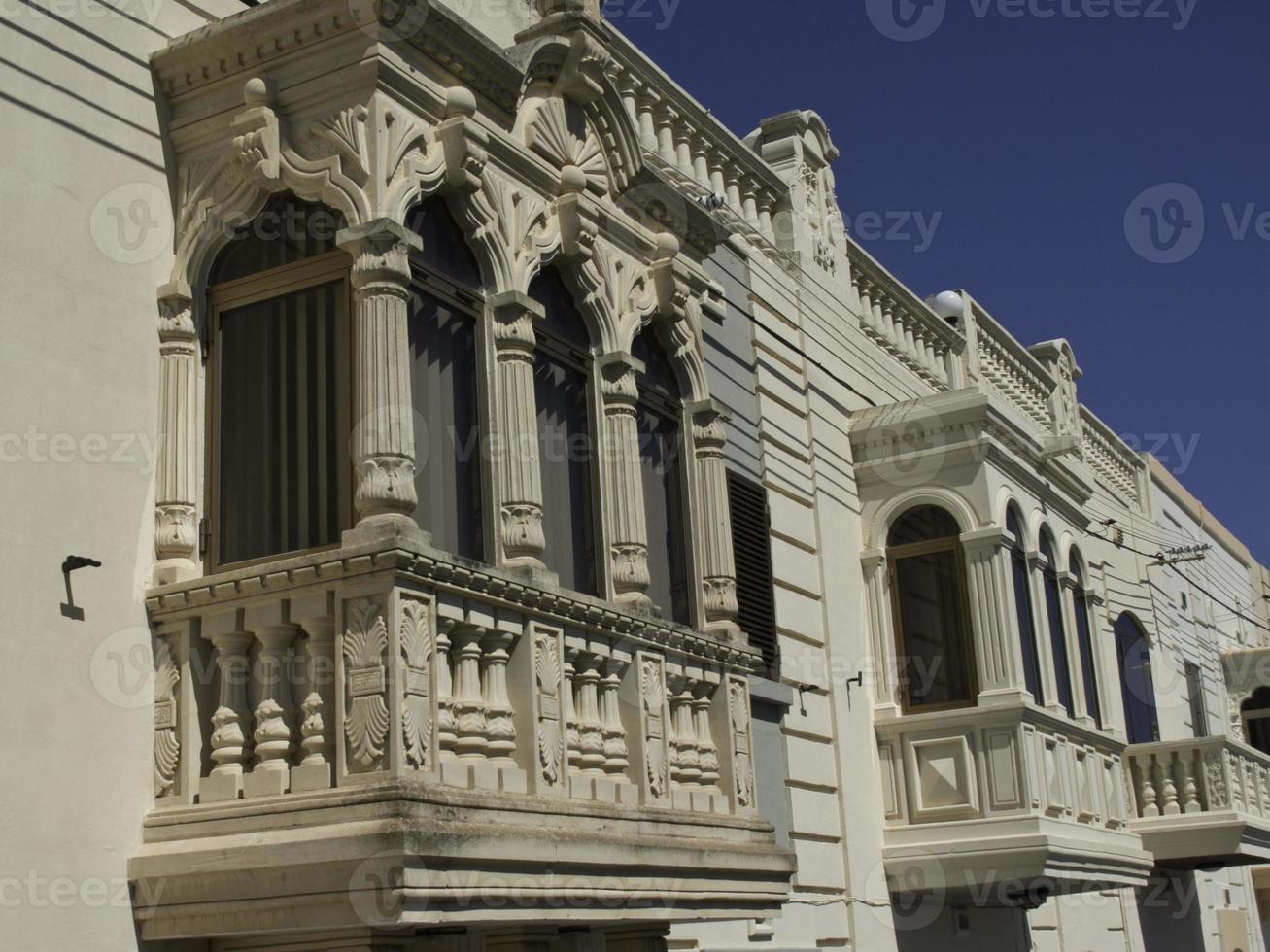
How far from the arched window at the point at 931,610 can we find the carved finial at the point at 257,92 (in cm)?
762

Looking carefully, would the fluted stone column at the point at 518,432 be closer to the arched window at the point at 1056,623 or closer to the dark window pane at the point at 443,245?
the dark window pane at the point at 443,245

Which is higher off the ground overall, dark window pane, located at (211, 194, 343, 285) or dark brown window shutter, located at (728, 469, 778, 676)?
dark window pane, located at (211, 194, 343, 285)

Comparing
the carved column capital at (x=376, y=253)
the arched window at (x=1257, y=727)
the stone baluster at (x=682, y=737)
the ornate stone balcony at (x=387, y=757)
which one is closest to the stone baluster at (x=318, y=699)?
the ornate stone balcony at (x=387, y=757)

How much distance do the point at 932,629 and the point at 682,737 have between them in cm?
520

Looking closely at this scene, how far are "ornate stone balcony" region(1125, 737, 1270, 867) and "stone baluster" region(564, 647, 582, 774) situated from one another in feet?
33.7

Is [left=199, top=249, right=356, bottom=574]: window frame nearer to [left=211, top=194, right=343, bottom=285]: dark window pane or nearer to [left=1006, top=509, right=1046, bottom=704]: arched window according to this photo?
[left=211, top=194, right=343, bottom=285]: dark window pane

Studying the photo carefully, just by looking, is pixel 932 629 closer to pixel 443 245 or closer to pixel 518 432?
pixel 518 432

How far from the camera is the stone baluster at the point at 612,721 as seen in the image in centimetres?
812

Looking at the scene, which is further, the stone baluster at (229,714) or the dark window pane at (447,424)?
the dark window pane at (447,424)

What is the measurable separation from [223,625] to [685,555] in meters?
3.28

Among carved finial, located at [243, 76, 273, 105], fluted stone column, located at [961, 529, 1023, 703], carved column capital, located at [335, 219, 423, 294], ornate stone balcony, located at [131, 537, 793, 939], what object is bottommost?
ornate stone balcony, located at [131, 537, 793, 939]

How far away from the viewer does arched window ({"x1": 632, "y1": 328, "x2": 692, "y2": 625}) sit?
944 centimetres

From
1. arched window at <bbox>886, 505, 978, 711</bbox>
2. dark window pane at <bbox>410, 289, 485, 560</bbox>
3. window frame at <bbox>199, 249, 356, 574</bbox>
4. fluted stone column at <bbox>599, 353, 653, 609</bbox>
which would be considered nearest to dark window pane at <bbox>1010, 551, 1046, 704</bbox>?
arched window at <bbox>886, 505, 978, 711</bbox>

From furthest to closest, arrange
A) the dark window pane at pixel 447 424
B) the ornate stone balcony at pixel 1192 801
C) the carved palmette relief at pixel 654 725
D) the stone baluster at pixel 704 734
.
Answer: the ornate stone balcony at pixel 1192 801 → the stone baluster at pixel 704 734 → the carved palmette relief at pixel 654 725 → the dark window pane at pixel 447 424
